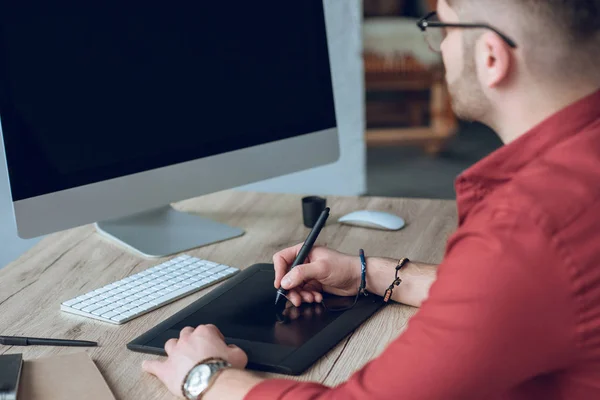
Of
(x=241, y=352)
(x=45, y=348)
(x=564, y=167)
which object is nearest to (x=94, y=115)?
(x=45, y=348)

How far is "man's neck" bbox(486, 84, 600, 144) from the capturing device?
0.89 metres

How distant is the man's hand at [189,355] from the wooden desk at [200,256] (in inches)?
0.7

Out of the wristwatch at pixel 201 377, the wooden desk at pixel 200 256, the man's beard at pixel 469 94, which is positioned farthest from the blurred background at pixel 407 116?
the wristwatch at pixel 201 377

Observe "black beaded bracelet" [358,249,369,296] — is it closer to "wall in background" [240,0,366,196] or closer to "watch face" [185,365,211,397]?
"watch face" [185,365,211,397]

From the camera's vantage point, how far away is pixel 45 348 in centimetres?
109

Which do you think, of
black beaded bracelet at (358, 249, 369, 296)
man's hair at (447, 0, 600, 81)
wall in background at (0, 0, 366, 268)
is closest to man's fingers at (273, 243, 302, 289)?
black beaded bracelet at (358, 249, 369, 296)

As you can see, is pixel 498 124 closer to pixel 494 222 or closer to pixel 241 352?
pixel 494 222

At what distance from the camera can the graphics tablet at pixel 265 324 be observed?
103cm

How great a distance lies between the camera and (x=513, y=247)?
0.76 metres

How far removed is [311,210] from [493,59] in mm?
752

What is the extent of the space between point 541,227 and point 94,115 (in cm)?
82

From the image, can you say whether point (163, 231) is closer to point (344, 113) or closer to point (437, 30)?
point (437, 30)

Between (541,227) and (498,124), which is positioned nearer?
(541,227)

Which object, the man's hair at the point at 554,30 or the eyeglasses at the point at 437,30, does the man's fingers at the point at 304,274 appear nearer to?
the eyeglasses at the point at 437,30
